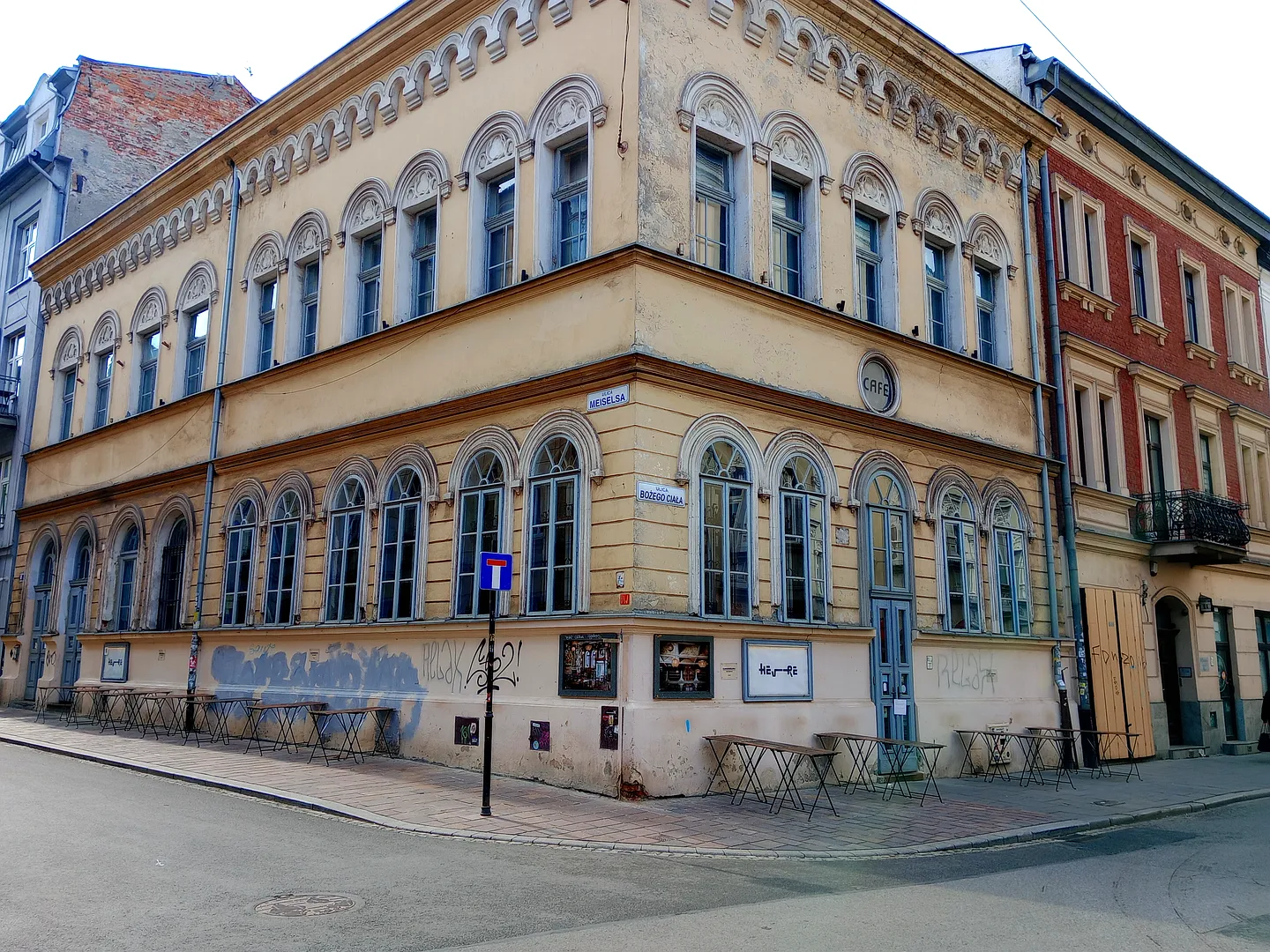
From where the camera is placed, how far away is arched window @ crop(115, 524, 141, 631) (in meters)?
22.1

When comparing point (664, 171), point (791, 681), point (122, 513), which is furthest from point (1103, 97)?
point (122, 513)

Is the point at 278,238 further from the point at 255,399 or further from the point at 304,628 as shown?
the point at 304,628

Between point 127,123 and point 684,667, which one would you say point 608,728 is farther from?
point 127,123

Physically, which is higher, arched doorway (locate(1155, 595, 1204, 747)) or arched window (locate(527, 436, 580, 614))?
arched window (locate(527, 436, 580, 614))

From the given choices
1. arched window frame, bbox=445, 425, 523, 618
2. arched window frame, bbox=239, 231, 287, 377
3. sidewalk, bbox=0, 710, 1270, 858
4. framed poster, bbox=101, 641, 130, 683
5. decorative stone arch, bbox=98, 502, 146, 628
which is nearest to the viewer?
sidewalk, bbox=0, 710, 1270, 858

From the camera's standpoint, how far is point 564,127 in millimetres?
14562

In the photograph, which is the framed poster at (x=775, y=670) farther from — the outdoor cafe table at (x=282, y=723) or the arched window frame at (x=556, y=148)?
the outdoor cafe table at (x=282, y=723)

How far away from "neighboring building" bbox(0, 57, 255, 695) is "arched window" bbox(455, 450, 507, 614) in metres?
15.9

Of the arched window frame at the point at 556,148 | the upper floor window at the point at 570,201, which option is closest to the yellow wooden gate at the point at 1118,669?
the upper floor window at the point at 570,201

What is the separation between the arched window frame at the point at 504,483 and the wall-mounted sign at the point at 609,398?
4.82ft

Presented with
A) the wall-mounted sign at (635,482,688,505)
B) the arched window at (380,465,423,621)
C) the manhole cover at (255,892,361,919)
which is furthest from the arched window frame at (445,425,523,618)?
the manhole cover at (255,892,361,919)

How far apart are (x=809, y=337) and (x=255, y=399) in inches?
402

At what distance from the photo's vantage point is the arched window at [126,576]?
22.1m

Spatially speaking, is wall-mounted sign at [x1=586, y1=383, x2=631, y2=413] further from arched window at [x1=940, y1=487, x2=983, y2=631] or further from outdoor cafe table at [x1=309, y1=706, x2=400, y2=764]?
arched window at [x1=940, y1=487, x2=983, y2=631]
